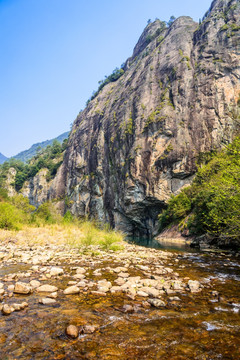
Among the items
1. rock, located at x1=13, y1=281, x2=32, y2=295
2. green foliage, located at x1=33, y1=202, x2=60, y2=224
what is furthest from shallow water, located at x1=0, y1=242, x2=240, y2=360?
green foliage, located at x1=33, y1=202, x2=60, y2=224

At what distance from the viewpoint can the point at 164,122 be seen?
40.2 metres

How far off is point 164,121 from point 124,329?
1583 inches

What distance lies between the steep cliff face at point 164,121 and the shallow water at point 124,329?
3174 centimetres

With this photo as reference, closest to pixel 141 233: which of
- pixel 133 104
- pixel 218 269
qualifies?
pixel 133 104

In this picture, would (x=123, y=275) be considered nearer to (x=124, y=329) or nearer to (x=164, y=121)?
(x=124, y=329)

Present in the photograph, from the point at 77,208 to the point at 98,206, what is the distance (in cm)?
759

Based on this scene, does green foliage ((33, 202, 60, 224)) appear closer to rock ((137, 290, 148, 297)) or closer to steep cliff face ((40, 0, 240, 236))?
steep cliff face ((40, 0, 240, 236))

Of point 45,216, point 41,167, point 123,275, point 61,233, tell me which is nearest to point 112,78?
point 41,167

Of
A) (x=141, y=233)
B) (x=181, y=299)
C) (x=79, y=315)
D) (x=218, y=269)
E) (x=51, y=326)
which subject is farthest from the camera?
(x=141, y=233)

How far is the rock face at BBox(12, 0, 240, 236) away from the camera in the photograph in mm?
38312

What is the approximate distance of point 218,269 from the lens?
8031 mm

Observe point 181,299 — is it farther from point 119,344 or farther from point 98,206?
point 98,206

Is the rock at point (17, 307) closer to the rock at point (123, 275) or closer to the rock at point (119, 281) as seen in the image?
the rock at point (119, 281)

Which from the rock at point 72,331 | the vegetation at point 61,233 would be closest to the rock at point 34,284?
the rock at point 72,331
